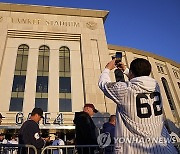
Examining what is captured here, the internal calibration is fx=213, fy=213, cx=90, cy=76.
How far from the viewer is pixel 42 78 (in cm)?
1786

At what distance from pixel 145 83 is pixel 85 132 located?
7.81 ft

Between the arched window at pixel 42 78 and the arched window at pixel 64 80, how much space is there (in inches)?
45.3

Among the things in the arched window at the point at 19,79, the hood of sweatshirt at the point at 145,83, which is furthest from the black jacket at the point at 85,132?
the arched window at the point at 19,79

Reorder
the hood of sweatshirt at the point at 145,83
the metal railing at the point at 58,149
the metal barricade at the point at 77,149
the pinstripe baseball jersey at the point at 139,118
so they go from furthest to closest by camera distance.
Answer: the metal barricade at the point at 77,149 → the metal railing at the point at 58,149 → the hood of sweatshirt at the point at 145,83 → the pinstripe baseball jersey at the point at 139,118

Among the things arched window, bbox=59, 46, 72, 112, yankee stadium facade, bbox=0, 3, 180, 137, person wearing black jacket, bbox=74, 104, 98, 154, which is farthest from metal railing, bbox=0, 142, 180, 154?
arched window, bbox=59, 46, 72, 112

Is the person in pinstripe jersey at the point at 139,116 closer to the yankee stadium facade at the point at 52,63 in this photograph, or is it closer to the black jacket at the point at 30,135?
the black jacket at the point at 30,135

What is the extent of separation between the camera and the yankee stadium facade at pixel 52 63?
1605 centimetres

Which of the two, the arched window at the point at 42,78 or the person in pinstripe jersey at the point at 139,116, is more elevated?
the arched window at the point at 42,78

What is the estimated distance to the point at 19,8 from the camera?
835 inches

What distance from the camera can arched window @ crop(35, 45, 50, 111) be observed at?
16562mm

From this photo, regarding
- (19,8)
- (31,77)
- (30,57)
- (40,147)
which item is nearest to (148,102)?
(40,147)

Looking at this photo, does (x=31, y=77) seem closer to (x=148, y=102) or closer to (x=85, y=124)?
(x=85, y=124)

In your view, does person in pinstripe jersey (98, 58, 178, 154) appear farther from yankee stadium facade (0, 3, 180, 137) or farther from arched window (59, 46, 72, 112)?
arched window (59, 46, 72, 112)

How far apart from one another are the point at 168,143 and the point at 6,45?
64.2 ft
